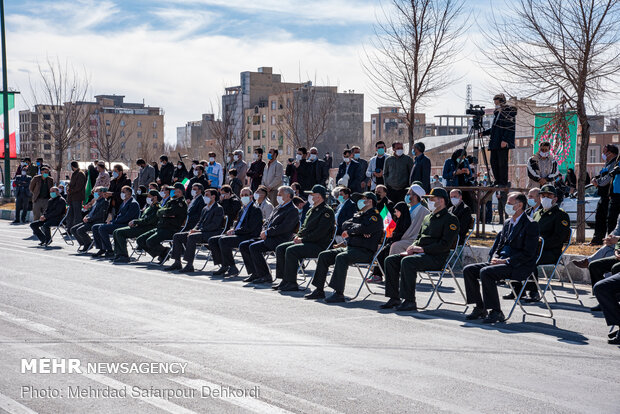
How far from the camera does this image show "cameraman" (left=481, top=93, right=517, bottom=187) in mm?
17969

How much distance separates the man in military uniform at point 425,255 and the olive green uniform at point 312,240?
1825 mm

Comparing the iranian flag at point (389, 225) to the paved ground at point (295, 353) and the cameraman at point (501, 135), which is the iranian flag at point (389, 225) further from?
the cameraman at point (501, 135)

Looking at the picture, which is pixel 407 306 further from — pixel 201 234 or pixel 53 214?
pixel 53 214

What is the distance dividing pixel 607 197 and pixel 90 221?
1189 cm

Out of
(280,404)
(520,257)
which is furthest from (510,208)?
(280,404)

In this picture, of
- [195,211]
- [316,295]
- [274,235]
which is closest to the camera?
[316,295]

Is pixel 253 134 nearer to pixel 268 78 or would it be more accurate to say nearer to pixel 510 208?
pixel 268 78

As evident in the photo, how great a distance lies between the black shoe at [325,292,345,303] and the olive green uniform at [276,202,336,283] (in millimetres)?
1246

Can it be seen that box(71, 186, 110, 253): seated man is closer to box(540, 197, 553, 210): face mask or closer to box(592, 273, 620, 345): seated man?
box(540, 197, 553, 210): face mask

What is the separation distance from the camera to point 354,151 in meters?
19.0

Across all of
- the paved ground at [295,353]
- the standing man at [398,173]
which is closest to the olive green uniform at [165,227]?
the paved ground at [295,353]

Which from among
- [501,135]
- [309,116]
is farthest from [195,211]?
[309,116]

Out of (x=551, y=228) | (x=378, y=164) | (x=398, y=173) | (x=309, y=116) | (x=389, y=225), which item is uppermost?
(x=309, y=116)

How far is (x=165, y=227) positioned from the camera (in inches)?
658
